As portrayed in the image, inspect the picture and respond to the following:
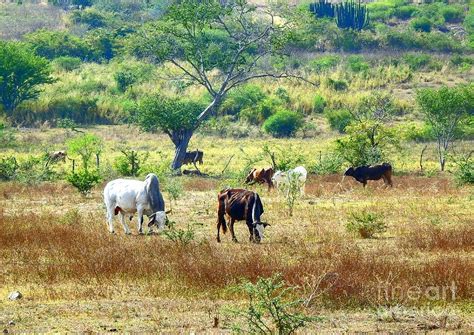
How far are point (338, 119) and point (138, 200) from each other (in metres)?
31.0

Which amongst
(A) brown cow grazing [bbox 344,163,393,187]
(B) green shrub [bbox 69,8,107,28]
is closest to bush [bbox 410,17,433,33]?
(B) green shrub [bbox 69,8,107,28]

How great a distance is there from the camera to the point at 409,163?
123ft

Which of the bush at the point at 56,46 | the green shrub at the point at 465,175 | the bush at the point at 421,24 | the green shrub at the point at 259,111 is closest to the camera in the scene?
the green shrub at the point at 465,175

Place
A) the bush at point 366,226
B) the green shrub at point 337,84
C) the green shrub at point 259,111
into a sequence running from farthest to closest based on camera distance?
the green shrub at point 337,84 → the green shrub at point 259,111 → the bush at point 366,226

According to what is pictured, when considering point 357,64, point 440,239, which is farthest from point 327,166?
point 357,64

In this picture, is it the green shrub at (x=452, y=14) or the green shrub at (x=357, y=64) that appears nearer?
the green shrub at (x=357, y=64)

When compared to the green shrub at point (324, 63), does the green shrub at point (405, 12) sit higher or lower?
higher

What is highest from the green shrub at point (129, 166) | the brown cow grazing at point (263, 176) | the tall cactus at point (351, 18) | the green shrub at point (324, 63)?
the brown cow grazing at point (263, 176)

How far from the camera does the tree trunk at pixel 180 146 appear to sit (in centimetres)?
3510

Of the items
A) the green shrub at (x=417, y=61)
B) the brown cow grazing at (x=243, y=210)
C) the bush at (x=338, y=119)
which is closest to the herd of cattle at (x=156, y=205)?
the brown cow grazing at (x=243, y=210)

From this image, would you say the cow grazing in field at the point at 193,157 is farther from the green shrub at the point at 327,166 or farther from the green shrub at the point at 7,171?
the green shrub at the point at 7,171

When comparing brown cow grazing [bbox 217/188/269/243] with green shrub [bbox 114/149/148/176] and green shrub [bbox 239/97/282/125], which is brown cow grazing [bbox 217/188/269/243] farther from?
green shrub [bbox 239/97/282/125]

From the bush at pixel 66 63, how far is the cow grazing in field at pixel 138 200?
1840 inches

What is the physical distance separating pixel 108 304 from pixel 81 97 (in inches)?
1660
